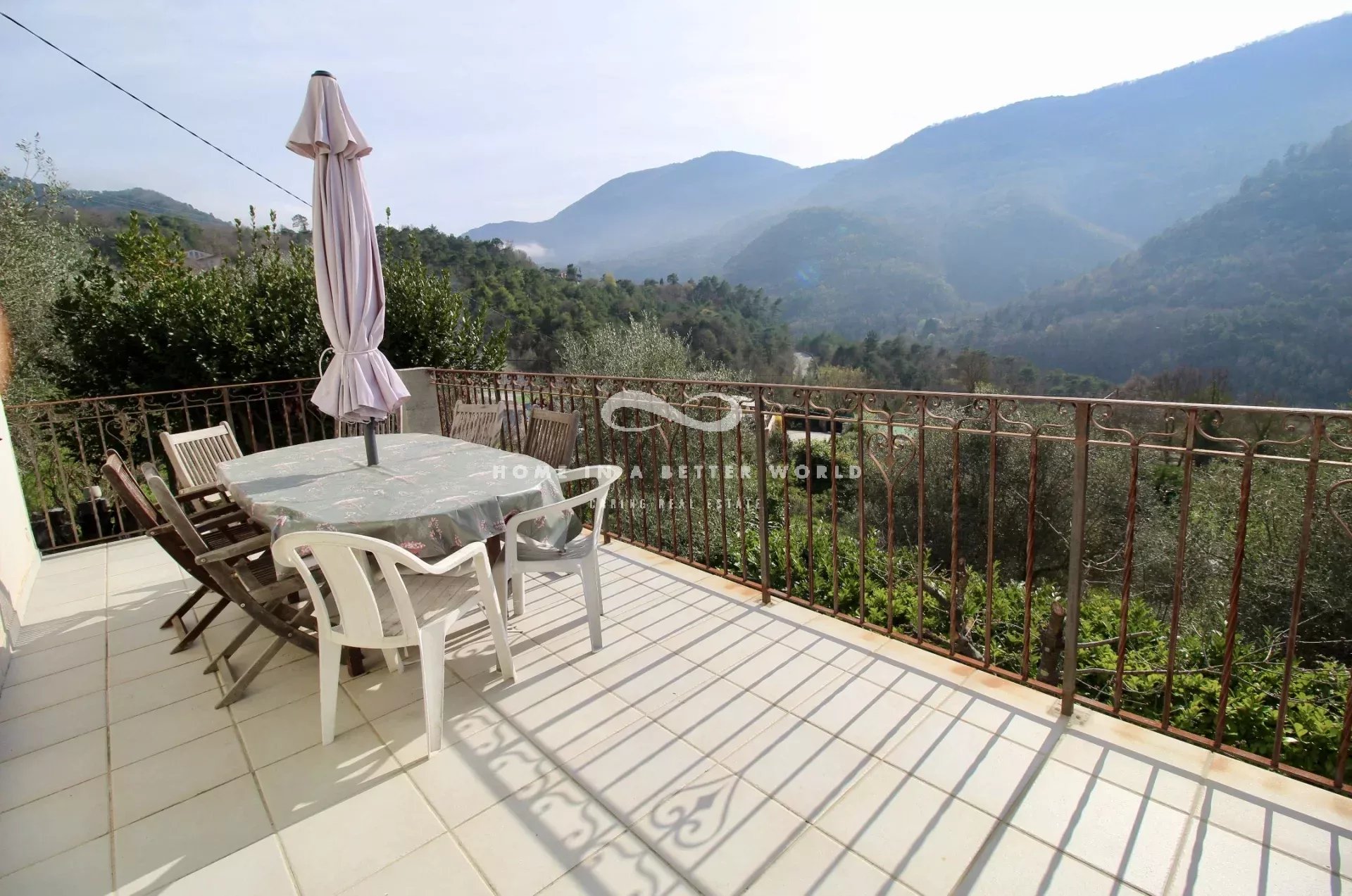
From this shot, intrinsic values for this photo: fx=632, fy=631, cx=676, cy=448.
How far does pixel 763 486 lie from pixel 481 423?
2077 millimetres

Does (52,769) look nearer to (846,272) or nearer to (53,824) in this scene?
(53,824)

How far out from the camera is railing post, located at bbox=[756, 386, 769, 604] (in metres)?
3.16

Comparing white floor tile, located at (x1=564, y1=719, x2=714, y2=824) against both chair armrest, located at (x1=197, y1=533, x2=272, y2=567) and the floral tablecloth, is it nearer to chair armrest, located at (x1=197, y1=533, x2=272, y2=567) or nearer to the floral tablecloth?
the floral tablecloth

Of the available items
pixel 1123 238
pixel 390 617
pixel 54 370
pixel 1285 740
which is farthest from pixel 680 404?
pixel 1123 238

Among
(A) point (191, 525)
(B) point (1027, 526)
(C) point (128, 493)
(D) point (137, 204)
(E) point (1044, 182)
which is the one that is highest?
(E) point (1044, 182)

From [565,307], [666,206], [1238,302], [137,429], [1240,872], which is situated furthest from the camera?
[666,206]

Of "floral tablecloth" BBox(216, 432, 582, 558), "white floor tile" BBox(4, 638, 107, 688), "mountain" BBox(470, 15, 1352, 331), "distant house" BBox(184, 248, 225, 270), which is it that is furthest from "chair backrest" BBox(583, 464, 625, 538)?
"mountain" BBox(470, 15, 1352, 331)

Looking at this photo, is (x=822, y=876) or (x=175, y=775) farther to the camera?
(x=175, y=775)

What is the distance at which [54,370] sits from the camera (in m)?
7.09

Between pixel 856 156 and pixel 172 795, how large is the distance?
16415 cm

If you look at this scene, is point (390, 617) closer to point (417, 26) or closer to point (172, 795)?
point (172, 795)

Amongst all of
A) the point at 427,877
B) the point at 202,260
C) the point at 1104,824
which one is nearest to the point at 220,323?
the point at 202,260

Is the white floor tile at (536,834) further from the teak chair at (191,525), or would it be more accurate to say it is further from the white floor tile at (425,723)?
the teak chair at (191,525)

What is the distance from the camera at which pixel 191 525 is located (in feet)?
8.09
